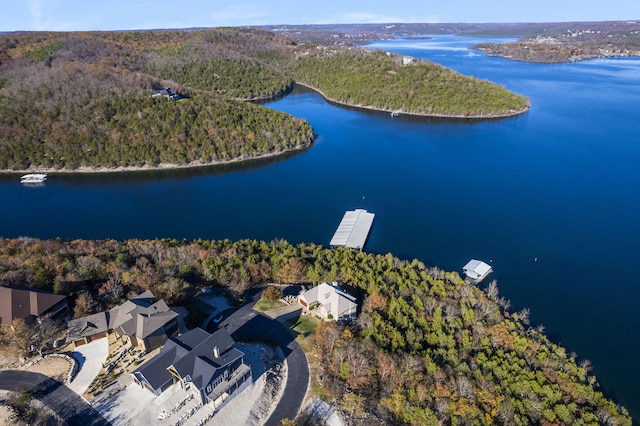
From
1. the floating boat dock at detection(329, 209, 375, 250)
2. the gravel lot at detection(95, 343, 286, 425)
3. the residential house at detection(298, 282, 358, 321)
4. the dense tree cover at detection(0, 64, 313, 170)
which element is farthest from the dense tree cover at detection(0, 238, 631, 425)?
the dense tree cover at detection(0, 64, 313, 170)

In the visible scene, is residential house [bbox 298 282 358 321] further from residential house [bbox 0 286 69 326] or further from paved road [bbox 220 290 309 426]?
residential house [bbox 0 286 69 326]

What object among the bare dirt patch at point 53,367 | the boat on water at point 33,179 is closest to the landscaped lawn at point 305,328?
the bare dirt patch at point 53,367

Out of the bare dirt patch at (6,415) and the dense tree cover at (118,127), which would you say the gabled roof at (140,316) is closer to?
the bare dirt patch at (6,415)

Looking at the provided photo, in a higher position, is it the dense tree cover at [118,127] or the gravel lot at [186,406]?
the dense tree cover at [118,127]

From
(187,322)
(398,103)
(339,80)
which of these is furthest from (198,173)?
(339,80)

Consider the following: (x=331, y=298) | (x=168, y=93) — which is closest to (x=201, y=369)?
(x=331, y=298)

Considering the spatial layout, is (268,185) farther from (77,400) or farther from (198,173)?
(77,400)
